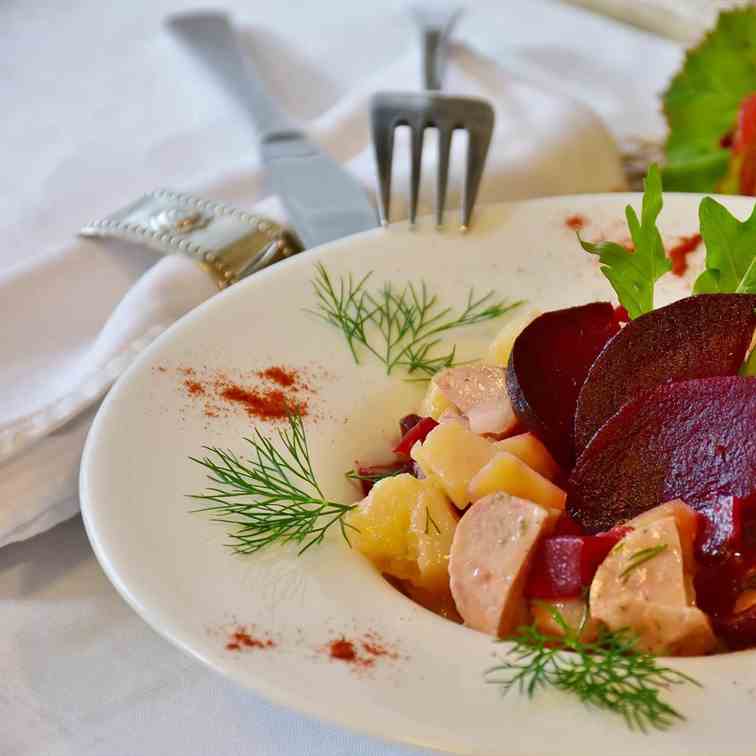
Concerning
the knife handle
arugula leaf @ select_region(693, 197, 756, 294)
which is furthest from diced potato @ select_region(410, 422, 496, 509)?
the knife handle

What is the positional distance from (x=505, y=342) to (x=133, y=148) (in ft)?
5.97

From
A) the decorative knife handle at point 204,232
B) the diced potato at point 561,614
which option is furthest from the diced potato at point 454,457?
the decorative knife handle at point 204,232

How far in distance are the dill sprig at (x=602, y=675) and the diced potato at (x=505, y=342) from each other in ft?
2.59

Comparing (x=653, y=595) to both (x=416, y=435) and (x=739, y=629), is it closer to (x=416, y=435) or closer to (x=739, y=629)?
(x=739, y=629)

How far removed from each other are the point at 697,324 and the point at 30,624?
4.49 ft

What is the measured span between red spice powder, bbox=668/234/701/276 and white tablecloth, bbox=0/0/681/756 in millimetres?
1241

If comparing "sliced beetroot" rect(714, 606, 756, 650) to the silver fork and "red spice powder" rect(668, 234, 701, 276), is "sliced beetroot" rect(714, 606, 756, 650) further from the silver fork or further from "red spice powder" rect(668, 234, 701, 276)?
the silver fork

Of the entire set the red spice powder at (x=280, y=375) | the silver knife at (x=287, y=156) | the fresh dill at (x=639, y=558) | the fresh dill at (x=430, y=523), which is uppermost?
the silver knife at (x=287, y=156)

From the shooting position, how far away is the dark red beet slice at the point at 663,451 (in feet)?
6.15

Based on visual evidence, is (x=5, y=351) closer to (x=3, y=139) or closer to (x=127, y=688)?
(x=127, y=688)

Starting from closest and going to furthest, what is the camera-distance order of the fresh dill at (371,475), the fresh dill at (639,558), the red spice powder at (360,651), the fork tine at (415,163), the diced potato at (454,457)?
the red spice powder at (360,651)
the fresh dill at (639,558)
the diced potato at (454,457)
the fresh dill at (371,475)
the fork tine at (415,163)

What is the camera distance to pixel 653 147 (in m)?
3.56

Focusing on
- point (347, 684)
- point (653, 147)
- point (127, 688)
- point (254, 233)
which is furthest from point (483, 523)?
point (653, 147)

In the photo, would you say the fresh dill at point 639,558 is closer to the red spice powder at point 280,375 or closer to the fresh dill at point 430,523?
the fresh dill at point 430,523
